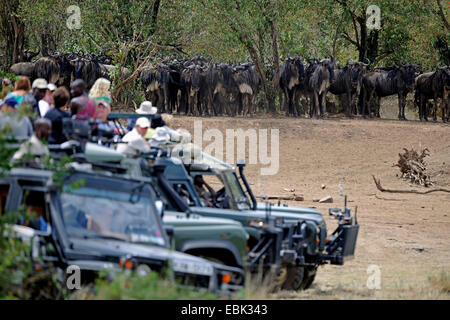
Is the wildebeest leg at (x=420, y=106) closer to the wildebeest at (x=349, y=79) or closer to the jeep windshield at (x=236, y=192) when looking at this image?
the wildebeest at (x=349, y=79)

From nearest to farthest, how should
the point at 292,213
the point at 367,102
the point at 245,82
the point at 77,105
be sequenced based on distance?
the point at 77,105, the point at 292,213, the point at 245,82, the point at 367,102

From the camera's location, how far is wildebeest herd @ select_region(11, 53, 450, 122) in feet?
109

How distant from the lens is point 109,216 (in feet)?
28.6

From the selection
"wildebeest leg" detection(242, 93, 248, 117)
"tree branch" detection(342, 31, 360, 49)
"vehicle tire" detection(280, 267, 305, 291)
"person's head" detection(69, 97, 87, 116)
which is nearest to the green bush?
"person's head" detection(69, 97, 87, 116)

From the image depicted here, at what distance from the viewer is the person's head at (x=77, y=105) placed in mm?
10977

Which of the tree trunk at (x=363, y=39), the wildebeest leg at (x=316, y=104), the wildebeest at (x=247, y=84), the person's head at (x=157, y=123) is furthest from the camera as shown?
the tree trunk at (x=363, y=39)

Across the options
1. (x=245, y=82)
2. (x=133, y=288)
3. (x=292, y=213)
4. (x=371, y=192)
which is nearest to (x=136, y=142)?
(x=292, y=213)

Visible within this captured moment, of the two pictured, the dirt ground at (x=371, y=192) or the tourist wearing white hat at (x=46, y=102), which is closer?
the tourist wearing white hat at (x=46, y=102)

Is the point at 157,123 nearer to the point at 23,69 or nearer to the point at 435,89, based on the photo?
the point at 23,69

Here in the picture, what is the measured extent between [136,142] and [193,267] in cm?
277

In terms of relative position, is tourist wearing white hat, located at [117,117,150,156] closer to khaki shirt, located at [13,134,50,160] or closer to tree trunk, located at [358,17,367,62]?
khaki shirt, located at [13,134,50,160]

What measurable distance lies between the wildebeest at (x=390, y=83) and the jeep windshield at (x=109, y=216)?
97.5 ft

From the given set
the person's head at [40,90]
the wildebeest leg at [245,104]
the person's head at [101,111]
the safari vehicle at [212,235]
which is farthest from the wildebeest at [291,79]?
the safari vehicle at [212,235]

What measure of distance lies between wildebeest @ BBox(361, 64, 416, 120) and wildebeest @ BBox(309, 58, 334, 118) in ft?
8.60
